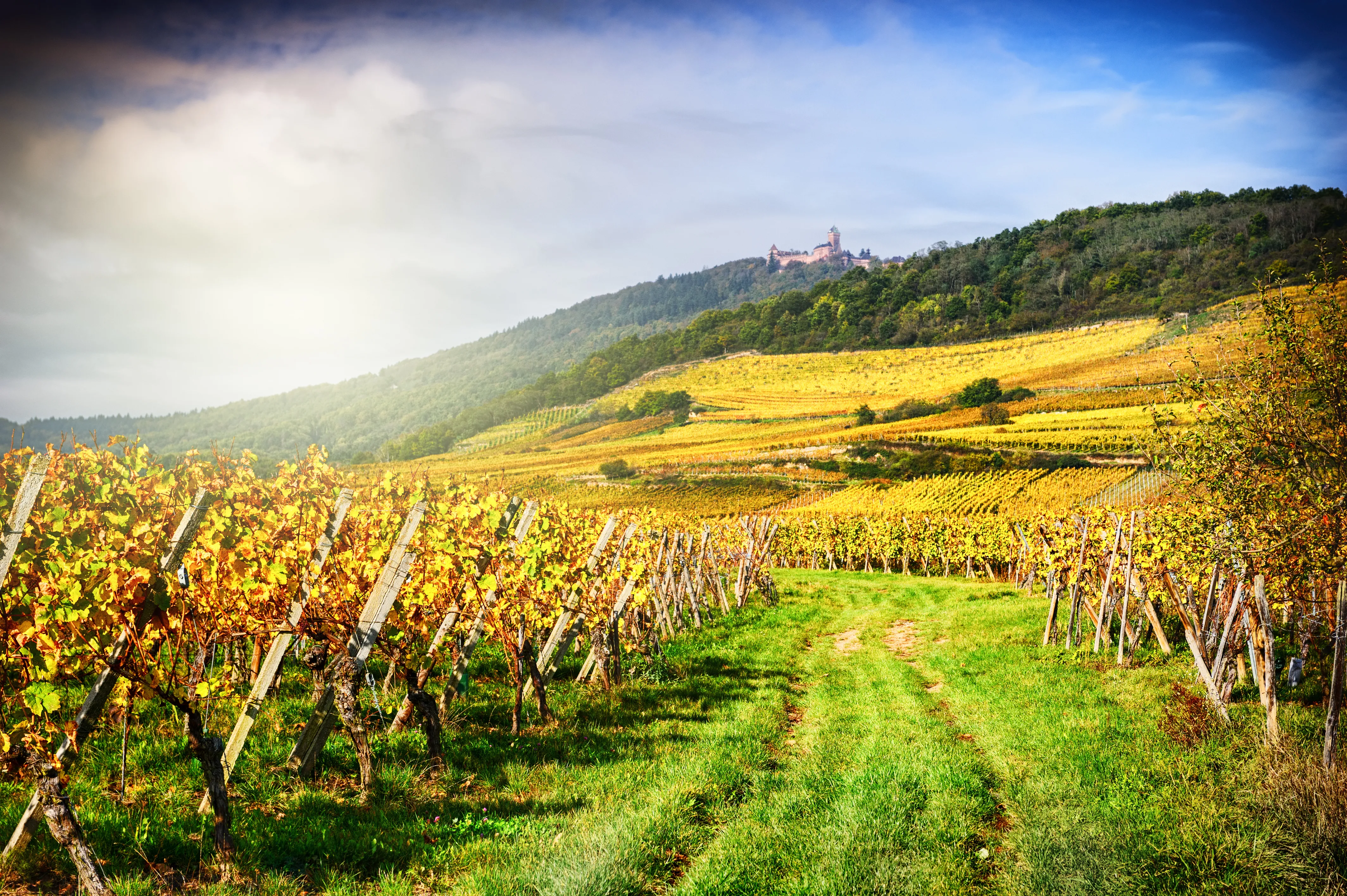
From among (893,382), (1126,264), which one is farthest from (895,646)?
(1126,264)

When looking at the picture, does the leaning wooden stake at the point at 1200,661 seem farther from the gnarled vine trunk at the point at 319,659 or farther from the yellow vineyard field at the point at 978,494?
the yellow vineyard field at the point at 978,494

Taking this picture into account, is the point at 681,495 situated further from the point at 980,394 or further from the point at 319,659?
the point at 319,659

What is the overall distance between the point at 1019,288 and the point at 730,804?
6307 inches

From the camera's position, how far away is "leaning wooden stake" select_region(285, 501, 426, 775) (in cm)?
516

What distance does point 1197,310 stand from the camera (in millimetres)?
102938

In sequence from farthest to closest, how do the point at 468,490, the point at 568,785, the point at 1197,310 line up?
the point at 1197,310
the point at 468,490
the point at 568,785

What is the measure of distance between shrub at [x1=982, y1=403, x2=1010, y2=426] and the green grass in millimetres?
75551

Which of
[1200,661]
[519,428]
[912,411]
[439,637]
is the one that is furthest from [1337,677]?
[519,428]

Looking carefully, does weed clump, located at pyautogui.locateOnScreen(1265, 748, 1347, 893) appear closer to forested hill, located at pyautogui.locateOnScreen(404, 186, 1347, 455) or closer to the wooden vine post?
the wooden vine post

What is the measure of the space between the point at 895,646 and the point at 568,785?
1021cm

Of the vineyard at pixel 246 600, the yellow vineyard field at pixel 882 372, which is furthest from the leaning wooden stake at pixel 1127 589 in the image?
the yellow vineyard field at pixel 882 372

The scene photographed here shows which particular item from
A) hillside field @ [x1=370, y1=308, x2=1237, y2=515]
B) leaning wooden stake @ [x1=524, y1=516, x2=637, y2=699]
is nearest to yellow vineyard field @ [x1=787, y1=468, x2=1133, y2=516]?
hillside field @ [x1=370, y1=308, x2=1237, y2=515]

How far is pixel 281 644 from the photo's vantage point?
5.28m

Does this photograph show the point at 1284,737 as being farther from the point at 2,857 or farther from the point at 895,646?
the point at 2,857
